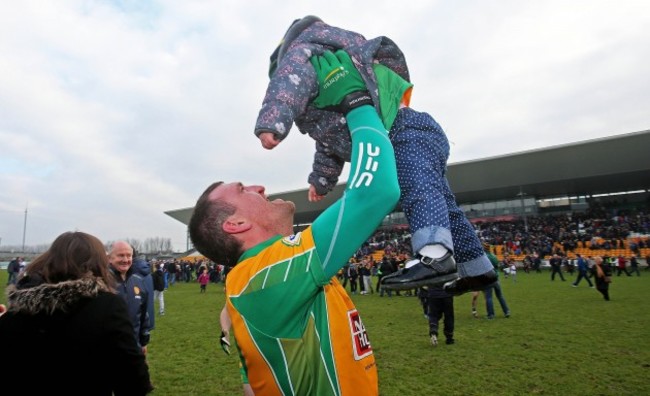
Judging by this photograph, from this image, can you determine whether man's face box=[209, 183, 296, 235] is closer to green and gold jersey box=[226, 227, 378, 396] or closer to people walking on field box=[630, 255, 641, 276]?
green and gold jersey box=[226, 227, 378, 396]

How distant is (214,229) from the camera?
2012 mm

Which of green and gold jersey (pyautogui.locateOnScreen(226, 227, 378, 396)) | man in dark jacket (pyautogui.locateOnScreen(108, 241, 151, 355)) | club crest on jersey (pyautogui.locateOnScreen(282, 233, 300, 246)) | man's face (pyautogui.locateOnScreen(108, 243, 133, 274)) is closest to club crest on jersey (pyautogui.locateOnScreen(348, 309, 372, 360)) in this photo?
green and gold jersey (pyautogui.locateOnScreen(226, 227, 378, 396))

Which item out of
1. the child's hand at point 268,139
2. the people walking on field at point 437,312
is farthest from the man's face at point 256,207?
the people walking on field at point 437,312

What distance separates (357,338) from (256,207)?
0.80m

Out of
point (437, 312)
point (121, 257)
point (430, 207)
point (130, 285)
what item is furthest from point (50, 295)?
point (437, 312)

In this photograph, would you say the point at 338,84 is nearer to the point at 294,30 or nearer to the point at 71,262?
the point at 294,30

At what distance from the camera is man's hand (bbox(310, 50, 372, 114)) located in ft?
5.84

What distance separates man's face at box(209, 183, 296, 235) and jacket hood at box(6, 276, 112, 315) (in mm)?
1178

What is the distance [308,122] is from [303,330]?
108 cm

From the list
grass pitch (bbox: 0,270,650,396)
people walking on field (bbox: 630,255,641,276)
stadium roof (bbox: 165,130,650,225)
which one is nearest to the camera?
grass pitch (bbox: 0,270,650,396)

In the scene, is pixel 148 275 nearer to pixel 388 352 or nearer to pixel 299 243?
pixel 388 352

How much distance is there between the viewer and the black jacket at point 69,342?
2.33m

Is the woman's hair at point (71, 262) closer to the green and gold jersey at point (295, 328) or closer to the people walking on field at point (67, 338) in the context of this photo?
the people walking on field at point (67, 338)

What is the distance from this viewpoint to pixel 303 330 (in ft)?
5.59
